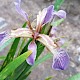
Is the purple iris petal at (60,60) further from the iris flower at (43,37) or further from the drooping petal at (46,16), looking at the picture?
the drooping petal at (46,16)

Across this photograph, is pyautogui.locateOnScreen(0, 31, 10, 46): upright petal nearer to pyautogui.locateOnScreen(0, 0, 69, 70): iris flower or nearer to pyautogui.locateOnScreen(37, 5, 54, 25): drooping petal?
pyautogui.locateOnScreen(0, 0, 69, 70): iris flower

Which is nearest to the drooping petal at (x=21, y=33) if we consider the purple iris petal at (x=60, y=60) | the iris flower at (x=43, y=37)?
the iris flower at (x=43, y=37)

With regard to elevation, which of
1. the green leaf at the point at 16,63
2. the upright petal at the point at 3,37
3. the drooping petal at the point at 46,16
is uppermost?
the upright petal at the point at 3,37

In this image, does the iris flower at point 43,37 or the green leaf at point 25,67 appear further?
the green leaf at point 25,67

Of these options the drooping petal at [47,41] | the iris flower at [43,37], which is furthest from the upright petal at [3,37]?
the drooping petal at [47,41]

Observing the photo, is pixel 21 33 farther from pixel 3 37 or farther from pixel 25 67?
pixel 25 67

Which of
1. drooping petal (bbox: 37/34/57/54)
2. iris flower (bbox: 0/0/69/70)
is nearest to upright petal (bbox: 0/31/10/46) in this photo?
iris flower (bbox: 0/0/69/70)

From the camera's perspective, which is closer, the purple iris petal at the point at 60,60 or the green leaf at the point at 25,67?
the purple iris petal at the point at 60,60

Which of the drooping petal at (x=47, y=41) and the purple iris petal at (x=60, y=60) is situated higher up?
the drooping petal at (x=47, y=41)

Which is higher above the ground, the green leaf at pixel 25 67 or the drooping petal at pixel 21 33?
the drooping petal at pixel 21 33
